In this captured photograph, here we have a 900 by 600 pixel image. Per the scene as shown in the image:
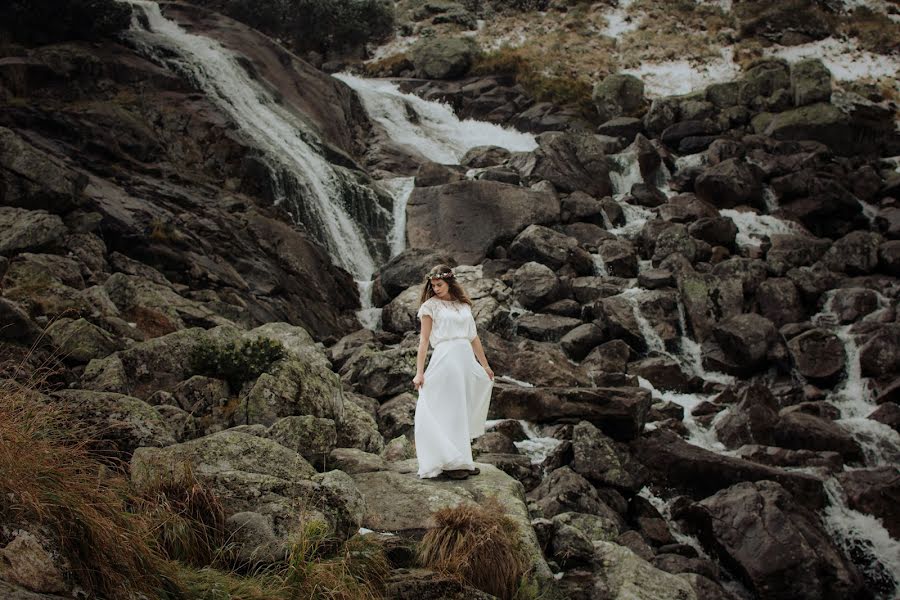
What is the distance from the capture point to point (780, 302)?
22.6 meters

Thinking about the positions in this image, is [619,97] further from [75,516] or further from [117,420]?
[75,516]

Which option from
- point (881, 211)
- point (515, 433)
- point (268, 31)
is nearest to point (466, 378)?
point (515, 433)

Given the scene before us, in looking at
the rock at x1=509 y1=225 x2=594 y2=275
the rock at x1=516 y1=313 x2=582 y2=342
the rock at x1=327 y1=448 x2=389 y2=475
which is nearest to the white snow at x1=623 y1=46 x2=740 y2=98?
the rock at x1=509 y1=225 x2=594 y2=275

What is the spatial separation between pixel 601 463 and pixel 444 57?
40152mm

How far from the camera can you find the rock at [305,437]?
7.60 meters

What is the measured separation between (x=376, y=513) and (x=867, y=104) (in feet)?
131

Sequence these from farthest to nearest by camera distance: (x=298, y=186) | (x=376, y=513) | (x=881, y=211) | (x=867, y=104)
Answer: (x=867, y=104) < (x=881, y=211) < (x=298, y=186) < (x=376, y=513)

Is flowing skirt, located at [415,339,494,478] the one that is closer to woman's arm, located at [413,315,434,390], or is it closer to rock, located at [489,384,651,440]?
woman's arm, located at [413,315,434,390]

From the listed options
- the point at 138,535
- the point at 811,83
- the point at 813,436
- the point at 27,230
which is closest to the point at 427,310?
the point at 138,535

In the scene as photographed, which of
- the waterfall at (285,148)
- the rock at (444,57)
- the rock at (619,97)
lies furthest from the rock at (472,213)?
the rock at (444,57)

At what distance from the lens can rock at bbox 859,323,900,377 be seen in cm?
1858

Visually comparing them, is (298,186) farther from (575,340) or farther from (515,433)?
(515,433)

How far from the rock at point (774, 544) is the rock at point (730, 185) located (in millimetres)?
21384

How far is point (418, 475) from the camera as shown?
7.37 metres
